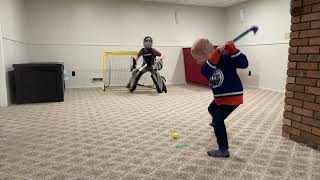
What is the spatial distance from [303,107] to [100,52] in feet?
15.6

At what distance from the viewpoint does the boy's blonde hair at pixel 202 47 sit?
5.88 ft

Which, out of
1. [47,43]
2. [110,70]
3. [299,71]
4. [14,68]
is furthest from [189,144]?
[47,43]

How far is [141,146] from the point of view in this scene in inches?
82.9

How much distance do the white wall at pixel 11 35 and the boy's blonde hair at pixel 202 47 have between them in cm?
303

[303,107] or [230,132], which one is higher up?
[303,107]

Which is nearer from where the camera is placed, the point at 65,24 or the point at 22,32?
the point at 22,32

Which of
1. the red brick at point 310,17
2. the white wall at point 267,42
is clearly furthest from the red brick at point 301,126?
the white wall at point 267,42

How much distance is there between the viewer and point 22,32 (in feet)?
16.6

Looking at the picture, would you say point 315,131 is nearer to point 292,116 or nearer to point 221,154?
point 292,116

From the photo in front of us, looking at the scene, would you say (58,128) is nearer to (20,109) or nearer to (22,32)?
(20,109)

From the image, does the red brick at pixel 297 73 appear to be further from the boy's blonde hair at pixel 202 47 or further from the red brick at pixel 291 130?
the boy's blonde hair at pixel 202 47

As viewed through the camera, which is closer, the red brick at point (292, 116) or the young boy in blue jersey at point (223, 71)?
the young boy in blue jersey at point (223, 71)

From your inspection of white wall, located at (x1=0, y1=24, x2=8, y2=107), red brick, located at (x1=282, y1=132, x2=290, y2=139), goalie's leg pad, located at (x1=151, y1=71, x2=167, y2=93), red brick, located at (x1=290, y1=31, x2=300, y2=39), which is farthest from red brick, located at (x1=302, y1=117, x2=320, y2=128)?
white wall, located at (x1=0, y1=24, x2=8, y2=107)

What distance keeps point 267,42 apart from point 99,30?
→ 3.69 meters
